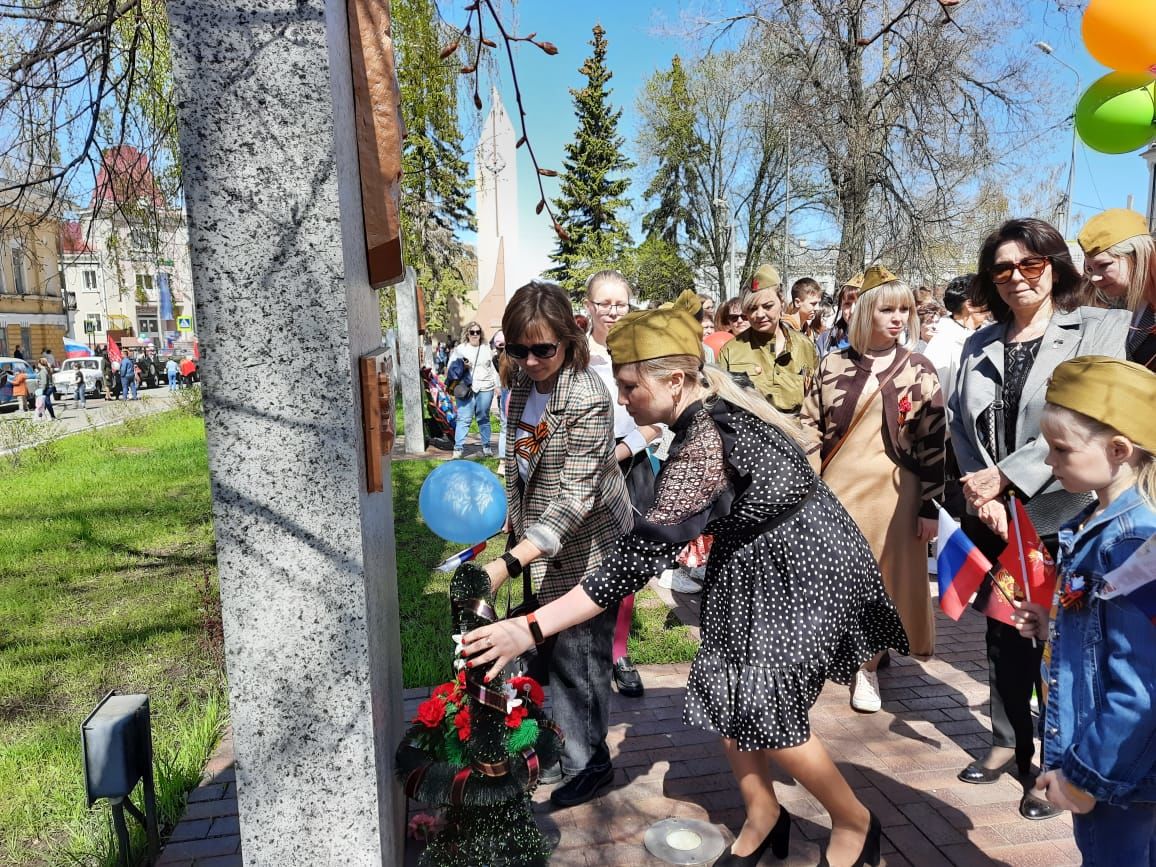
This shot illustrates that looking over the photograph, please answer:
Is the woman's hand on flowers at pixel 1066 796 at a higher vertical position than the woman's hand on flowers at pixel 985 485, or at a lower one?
lower

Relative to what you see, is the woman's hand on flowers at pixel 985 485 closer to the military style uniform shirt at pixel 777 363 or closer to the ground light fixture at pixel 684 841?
the ground light fixture at pixel 684 841

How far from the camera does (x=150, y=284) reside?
6.17 m

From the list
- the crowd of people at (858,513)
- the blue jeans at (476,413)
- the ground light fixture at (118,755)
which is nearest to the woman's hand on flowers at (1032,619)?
the crowd of people at (858,513)

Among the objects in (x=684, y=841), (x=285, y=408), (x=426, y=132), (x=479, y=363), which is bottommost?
(x=684, y=841)

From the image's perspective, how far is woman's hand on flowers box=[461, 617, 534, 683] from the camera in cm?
190

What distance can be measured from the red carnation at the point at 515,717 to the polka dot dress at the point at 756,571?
19.0 inches

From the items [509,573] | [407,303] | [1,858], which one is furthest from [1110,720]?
[407,303]

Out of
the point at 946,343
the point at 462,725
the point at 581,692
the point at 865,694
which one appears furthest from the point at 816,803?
the point at 946,343

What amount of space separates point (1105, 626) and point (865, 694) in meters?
2.00

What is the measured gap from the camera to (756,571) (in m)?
2.21

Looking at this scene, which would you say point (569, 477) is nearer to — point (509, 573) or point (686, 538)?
point (509, 573)

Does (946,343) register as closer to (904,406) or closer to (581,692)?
(904,406)

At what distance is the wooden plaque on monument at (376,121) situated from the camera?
198 centimetres

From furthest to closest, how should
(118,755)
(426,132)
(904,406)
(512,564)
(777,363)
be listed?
(426,132)
(777,363)
(904,406)
(118,755)
(512,564)
